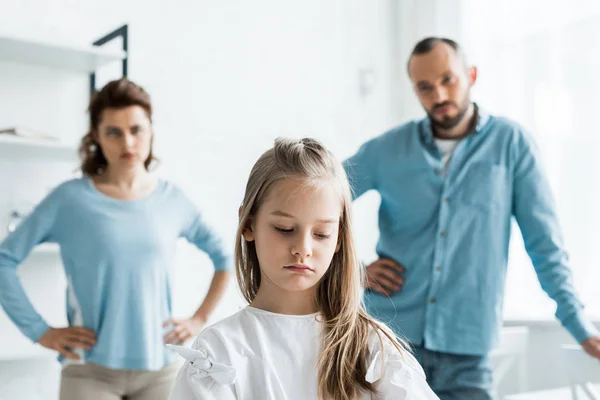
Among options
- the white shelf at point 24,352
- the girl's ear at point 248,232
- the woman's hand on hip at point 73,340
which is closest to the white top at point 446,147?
the girl's ear at point 248,232

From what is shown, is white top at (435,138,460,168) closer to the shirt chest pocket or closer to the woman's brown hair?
the shirt chest pocket

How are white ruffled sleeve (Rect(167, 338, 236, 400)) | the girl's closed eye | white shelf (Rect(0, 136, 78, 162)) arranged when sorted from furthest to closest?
1. white shelf (Rect(0, 136, 78, 162))
2. the girl's closed eye
3. white ruffled sleeve (Rect(167, 338, 236, 400))

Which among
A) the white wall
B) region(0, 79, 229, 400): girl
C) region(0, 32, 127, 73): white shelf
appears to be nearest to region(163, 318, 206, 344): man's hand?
region(0, 79, 229, 400): girl

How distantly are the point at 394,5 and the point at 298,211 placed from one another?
2.87 meters

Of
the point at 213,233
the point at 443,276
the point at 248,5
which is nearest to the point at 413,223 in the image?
the point at 443,276

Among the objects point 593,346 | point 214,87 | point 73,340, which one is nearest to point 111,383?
point 73,340

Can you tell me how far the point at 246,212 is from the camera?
1271 mm

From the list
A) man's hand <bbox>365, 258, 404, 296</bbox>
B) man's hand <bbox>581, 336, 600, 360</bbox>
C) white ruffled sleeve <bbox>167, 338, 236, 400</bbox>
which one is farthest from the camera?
man's hand <bbox>365, 258, 404, 296</bbox>

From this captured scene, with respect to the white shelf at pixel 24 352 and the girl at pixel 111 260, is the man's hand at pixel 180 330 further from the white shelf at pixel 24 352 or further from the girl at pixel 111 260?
the white shelf at pixel 24 352

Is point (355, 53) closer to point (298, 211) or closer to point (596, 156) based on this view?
point (596, 156)

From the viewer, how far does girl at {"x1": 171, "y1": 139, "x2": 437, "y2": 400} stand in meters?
1.17

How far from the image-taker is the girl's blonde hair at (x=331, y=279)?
47.9 inches

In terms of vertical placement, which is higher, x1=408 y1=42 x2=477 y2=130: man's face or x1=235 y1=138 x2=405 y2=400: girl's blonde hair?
x1=408 y1=42 x2=477 y2=130: man's face

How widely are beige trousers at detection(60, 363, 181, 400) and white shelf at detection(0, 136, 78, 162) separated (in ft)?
2.47
